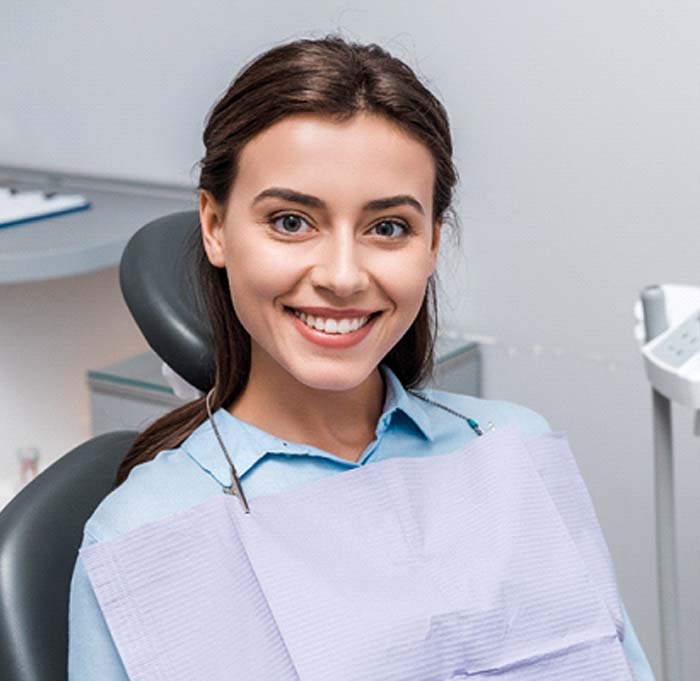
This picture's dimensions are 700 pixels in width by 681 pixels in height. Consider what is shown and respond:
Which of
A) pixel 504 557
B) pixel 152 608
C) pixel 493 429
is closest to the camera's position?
pixel 152 608

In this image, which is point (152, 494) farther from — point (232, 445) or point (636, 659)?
point (636, 659)

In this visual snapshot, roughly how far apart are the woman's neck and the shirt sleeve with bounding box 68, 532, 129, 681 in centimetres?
21

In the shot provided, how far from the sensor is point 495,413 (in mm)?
1237

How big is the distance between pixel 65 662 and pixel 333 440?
0.29 m

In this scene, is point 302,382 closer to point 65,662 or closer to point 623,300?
point 65,662

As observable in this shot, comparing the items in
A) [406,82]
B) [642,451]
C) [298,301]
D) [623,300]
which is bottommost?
[642,451]

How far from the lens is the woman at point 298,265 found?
0.99m

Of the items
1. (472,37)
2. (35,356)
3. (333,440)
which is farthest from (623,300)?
(35,356)

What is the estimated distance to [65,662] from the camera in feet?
3.34

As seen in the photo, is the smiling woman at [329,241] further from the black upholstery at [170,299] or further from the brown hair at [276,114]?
the black upholstery at [170,299]

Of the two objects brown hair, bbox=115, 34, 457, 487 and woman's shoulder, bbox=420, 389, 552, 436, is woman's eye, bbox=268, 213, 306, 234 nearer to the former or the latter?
brown hair, bbox=115, 34, 457, 487

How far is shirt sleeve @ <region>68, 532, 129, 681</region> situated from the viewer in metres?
0.96

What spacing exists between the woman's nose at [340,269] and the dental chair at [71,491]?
0.30 m

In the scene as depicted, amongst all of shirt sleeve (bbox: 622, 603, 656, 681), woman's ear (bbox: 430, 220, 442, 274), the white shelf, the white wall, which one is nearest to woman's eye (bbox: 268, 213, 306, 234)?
woman's ear (bbox: 430, 220, 442, 274)
